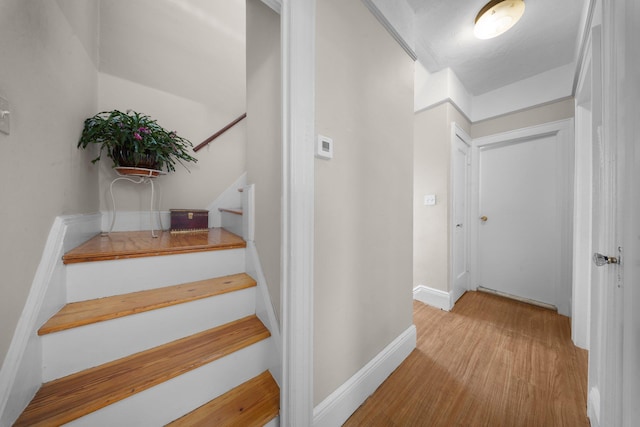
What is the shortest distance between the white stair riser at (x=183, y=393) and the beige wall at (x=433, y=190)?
6.48 ft

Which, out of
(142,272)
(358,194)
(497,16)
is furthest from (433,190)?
(142,272)

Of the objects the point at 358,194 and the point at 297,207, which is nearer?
the point at 297,207

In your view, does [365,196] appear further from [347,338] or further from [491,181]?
[491,181]

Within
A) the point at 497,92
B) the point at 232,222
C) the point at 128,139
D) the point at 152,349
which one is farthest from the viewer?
the point at 497,92

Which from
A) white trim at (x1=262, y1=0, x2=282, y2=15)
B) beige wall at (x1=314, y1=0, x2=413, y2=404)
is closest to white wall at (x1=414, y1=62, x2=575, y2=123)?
beige wall at (x1=314, y1=0, x2=413, y2=404)

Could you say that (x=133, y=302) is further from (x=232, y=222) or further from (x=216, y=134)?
(x=216, y=134)

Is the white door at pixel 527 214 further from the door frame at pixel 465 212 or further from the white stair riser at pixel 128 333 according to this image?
the white stair riser at pixel 128 333

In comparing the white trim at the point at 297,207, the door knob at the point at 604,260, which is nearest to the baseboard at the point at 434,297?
the door knob at the point at 604,260

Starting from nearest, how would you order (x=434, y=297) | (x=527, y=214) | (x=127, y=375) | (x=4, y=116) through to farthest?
(x=4, y=116) < (x=127, y=375) < (x=434, y=297) < (x=527, y=214)

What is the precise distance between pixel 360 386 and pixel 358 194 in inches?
40.9

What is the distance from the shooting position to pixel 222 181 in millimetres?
2412

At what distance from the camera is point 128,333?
2.96 feet

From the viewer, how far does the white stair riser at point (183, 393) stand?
28.7 inches

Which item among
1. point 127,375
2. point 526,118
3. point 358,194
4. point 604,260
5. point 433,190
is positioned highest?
point 526,118
